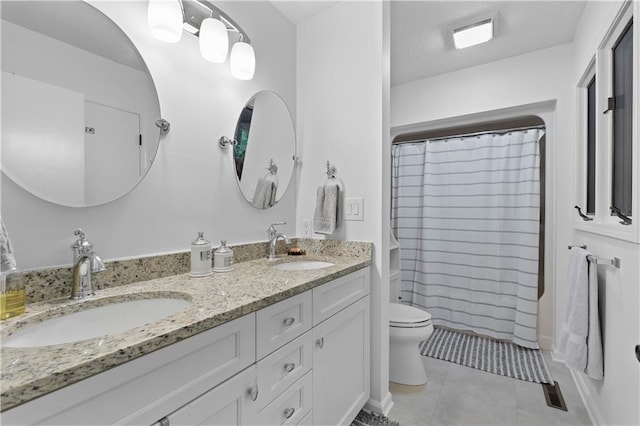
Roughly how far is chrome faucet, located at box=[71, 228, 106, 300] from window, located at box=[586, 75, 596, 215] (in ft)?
8.14

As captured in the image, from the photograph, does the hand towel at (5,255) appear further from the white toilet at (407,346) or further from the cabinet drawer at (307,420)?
the white toilet at (407,346)

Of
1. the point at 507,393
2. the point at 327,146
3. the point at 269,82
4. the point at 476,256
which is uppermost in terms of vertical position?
the point at 269,82

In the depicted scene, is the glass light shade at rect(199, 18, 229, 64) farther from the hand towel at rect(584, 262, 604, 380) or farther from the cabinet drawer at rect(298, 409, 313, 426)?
the hand towel at rect(584, 262, 604, 380)

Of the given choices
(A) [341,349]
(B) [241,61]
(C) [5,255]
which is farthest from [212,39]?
(A) [341,349]

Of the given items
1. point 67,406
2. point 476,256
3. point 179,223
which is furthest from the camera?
point 476,256

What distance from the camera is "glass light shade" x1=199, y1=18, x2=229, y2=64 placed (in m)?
1.31

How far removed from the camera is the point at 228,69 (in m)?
1.54

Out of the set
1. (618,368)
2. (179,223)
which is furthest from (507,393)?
(179,223)

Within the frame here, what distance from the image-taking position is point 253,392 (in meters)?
0.89

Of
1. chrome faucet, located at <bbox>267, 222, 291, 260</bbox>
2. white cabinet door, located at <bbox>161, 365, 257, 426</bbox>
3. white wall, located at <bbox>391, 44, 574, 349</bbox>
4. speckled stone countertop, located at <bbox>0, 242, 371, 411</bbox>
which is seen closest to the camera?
speckled stone countertop, located at <bbox>0, 242, 371, 411</bbox>

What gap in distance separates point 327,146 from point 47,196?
4.38ft

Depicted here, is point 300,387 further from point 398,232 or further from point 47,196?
point 398,232

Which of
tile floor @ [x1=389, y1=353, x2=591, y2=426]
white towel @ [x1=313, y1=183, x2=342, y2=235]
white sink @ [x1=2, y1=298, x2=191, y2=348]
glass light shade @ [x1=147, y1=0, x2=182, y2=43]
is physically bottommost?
tile floor @ [x1=389, y1=353, x2=591, y2=426]

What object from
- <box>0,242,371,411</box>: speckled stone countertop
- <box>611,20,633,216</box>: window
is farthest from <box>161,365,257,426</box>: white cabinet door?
<box>611,20,633,216</box>: window
